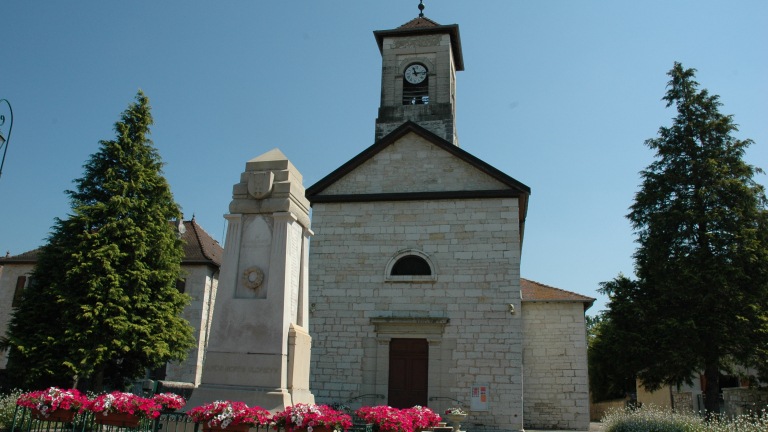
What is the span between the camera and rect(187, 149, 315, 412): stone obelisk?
23.4 ft

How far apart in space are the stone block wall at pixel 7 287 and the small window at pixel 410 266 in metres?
17.4

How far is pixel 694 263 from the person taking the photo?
52.3ft

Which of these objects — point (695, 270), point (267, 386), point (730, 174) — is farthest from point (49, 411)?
point (730, 174)

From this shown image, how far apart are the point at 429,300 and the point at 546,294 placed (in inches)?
240

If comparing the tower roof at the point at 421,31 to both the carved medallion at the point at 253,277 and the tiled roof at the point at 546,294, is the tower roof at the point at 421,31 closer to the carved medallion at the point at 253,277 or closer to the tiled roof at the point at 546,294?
the tiled roof at the point at 546,294

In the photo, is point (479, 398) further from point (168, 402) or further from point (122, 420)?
point (122, 420)

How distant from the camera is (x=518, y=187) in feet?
47.5

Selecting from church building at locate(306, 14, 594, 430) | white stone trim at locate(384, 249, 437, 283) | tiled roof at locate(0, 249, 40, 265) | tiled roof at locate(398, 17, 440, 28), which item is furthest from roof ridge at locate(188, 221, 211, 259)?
tiled roof at locate(398, 17, 440, 28)

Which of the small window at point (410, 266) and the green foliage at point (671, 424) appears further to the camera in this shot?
the small window at point (410, 266)

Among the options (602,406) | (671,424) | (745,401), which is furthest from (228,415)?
(602,406)

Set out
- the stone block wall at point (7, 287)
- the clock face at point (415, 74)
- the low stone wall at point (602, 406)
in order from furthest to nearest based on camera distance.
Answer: the low stone wall at point (602, 406), the stone block wall at point (7, 287), the clock face at point (415, 74)

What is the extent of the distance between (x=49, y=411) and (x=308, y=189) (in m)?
9.48

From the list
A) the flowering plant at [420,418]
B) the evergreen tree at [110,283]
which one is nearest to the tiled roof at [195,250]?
the evergreen tree at [110,283]

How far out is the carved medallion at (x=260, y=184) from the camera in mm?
7902
